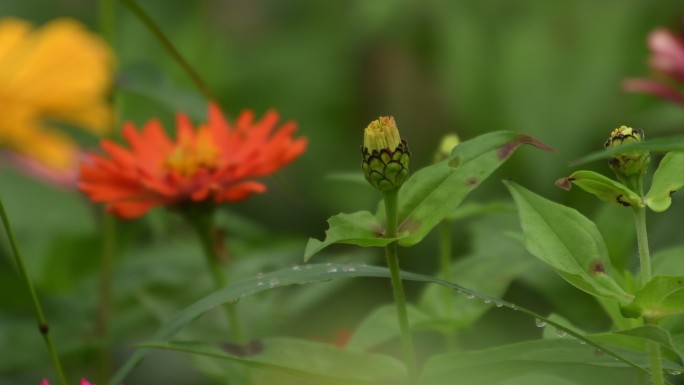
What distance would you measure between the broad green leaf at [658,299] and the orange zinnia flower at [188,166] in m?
0.24

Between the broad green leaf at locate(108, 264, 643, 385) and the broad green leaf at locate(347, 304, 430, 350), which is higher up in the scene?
the broad green leaf at locate(347, 304, 430, 350)

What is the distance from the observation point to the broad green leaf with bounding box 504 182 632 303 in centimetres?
48

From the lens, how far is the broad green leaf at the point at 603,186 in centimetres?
46

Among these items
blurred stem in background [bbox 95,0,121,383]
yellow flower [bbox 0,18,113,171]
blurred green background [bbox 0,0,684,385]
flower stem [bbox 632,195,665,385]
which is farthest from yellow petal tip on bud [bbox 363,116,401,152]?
yellow flower [bbox 0,18,113,171]

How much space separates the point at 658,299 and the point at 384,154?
0.12 metres

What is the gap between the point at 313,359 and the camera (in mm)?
503

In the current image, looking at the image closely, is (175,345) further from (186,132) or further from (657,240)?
(657,240)

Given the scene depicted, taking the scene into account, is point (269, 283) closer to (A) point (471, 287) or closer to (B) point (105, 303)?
(A) point (471, 287)

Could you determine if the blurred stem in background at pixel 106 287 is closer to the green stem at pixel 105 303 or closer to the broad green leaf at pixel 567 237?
the green stem at pixel 105 303

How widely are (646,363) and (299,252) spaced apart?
585 mm

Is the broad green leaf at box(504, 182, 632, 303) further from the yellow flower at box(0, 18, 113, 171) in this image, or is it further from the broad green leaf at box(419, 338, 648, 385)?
the yellow flower at box(0, 18, 113, 171)

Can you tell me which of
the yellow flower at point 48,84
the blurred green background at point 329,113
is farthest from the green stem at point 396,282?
the yellow flower at point 48,84

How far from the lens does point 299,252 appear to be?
3.43 feet

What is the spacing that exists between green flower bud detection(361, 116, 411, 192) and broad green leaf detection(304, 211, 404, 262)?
0.07 feet
